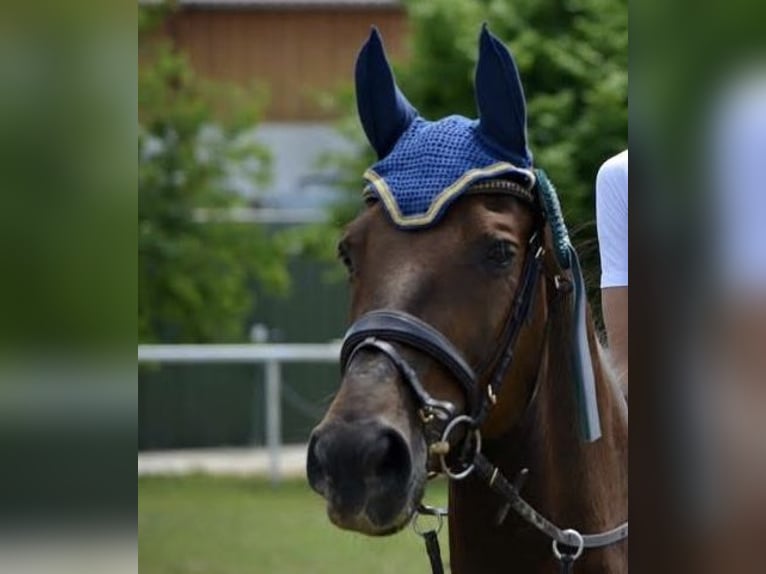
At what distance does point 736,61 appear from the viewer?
43.9 inches

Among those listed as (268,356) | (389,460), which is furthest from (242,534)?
(389,460)

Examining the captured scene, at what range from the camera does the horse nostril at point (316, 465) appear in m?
2.23

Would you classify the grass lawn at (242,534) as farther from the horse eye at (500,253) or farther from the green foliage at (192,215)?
the horse eye at (500,253)

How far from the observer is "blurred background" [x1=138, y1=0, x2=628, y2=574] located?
11781 millimetres

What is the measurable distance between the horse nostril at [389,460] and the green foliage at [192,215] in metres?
10.4

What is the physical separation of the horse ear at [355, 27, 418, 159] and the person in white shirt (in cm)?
44

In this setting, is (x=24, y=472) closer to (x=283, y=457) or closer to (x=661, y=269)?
(x=661, y=269)

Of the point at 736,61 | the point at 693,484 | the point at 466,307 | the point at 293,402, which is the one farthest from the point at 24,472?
the point at 293,402

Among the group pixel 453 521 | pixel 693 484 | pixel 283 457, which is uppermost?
pixel 693 484

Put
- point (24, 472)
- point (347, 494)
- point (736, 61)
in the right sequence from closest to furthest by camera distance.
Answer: point (736, 61)
point (24, 472)
point (347, 494)

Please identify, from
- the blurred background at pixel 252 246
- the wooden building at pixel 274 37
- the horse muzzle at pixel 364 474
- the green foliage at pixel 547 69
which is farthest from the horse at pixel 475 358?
the wooden building at pixel 274 37

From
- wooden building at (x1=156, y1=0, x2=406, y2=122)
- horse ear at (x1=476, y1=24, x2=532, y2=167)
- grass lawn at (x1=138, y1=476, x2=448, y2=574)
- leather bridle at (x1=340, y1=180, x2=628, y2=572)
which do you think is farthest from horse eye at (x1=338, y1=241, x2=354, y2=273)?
wooden building at (x1=156, y1=0, x2=406, y2=122)

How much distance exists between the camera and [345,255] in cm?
257

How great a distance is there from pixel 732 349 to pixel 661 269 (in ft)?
0.25
